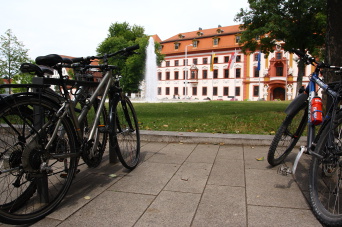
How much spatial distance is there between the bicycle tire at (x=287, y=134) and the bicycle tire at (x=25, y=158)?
2549 mm

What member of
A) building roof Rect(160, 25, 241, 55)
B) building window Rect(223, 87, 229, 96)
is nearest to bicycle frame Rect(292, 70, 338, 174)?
building roof Rect(160, 25, 241, 55)

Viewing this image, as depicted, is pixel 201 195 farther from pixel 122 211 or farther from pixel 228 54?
pixel 228 54

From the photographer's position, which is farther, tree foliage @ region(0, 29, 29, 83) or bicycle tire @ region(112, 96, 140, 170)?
tree foliage @ region(0, 29, 29, 83)

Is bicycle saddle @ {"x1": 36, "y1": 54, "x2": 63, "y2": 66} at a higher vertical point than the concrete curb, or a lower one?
higher

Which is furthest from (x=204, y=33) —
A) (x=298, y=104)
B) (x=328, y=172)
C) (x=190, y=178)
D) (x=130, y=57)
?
(x=328, y=172)

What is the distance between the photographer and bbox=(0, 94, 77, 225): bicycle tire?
82.7 inches

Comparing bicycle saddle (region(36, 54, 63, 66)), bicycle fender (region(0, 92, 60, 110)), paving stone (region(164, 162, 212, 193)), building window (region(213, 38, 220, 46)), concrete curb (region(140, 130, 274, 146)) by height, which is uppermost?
building window (region(213, 38, 220, 46))

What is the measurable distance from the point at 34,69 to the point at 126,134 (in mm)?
1742

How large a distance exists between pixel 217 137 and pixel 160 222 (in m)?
3.29

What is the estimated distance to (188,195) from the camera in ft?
9.31

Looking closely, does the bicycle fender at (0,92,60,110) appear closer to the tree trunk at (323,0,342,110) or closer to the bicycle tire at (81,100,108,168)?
the bicycle tire at (81,100,108,168)

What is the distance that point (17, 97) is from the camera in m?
2.08

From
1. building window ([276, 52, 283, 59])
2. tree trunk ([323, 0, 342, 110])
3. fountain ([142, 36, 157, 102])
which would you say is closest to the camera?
tree trunk ([323, 0, 342, 110])

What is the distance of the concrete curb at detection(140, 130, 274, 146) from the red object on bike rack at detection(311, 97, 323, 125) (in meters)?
2.38
